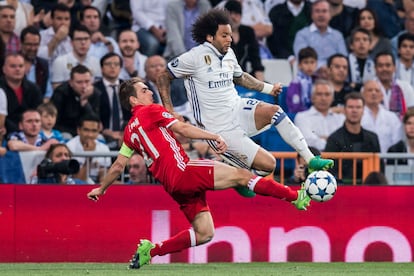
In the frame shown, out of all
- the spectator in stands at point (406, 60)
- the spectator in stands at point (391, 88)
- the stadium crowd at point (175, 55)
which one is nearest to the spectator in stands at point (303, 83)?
the stadium crowd at point (175, 55)

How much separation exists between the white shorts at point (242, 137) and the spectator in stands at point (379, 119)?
14.6 ft

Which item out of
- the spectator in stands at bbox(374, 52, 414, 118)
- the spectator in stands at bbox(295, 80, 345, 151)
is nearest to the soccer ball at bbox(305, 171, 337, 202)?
the spectator in stands at bbox(295, 80, 345, 151)

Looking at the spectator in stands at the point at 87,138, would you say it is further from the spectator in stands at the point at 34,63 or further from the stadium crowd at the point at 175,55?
the spectator in stands at the point at 34,63

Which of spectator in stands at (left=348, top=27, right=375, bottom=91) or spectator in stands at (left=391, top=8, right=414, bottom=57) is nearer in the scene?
spectator in stands at (left=348, top=27, right=375, bottom=91)

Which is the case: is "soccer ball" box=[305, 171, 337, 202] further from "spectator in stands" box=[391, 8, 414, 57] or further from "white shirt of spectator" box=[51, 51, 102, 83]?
"spectator in stands" box=[391, 8, 414, 57]

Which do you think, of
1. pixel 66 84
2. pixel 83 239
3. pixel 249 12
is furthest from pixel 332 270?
pixel 249 12

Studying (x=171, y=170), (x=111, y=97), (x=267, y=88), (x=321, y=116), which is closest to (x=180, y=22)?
(x=111, y=97)

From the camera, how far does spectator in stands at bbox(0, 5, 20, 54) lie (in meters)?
17.2

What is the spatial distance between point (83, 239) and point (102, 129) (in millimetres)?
2752

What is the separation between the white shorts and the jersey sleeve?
1.99 ft

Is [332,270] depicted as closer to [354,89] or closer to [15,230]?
[15,230]

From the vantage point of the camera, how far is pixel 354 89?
18016 millimetres

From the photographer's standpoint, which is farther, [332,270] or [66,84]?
[66,84]

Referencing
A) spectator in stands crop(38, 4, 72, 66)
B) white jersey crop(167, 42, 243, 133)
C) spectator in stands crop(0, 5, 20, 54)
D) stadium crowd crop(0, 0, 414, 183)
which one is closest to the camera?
white jersey crop(167, 42, 243, 133)
